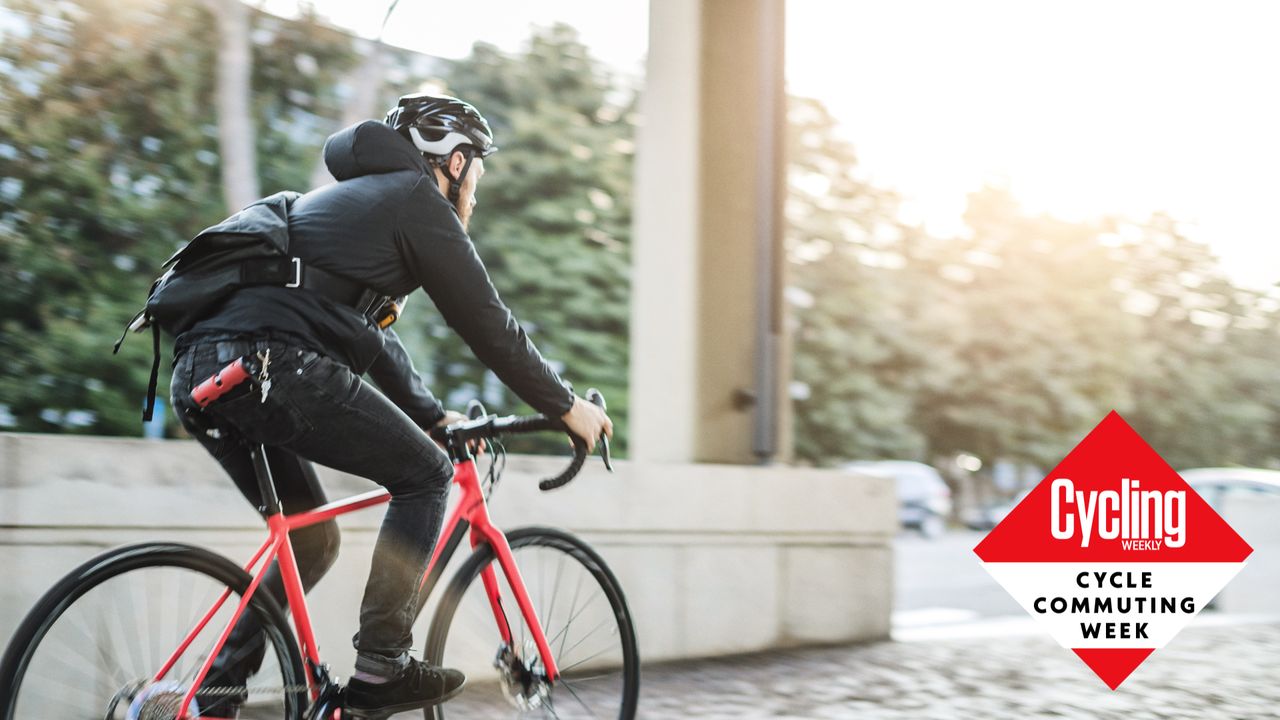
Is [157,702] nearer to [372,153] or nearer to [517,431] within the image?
[517,431]

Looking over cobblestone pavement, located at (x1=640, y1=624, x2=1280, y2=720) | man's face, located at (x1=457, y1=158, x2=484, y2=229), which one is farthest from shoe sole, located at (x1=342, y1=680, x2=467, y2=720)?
cobblestone pavement, located at (x1=640, y1=624, x2=1280, y2=720)

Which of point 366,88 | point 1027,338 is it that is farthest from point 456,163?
point 1027,338

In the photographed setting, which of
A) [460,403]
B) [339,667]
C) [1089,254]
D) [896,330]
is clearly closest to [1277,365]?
[1089,254]

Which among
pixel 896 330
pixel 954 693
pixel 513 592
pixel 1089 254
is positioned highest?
pixel 1089 254

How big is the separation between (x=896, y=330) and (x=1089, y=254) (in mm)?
7742

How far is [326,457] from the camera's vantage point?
292cm

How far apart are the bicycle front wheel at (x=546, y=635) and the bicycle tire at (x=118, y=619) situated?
14.9 inches

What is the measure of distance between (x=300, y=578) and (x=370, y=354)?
2.08ft

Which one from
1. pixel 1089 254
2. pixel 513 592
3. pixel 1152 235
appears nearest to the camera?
pixel 513 592

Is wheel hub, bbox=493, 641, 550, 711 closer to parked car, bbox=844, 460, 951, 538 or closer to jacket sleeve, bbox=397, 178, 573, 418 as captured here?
jacket sleeve, bbox=397, 178, 573, 418

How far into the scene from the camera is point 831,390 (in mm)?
24297

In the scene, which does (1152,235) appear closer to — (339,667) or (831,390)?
(831,390)

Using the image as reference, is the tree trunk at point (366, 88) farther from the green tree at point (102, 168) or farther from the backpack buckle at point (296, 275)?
the backpack buckle at point (296, 275)

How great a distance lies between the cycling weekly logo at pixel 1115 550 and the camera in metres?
5.63
